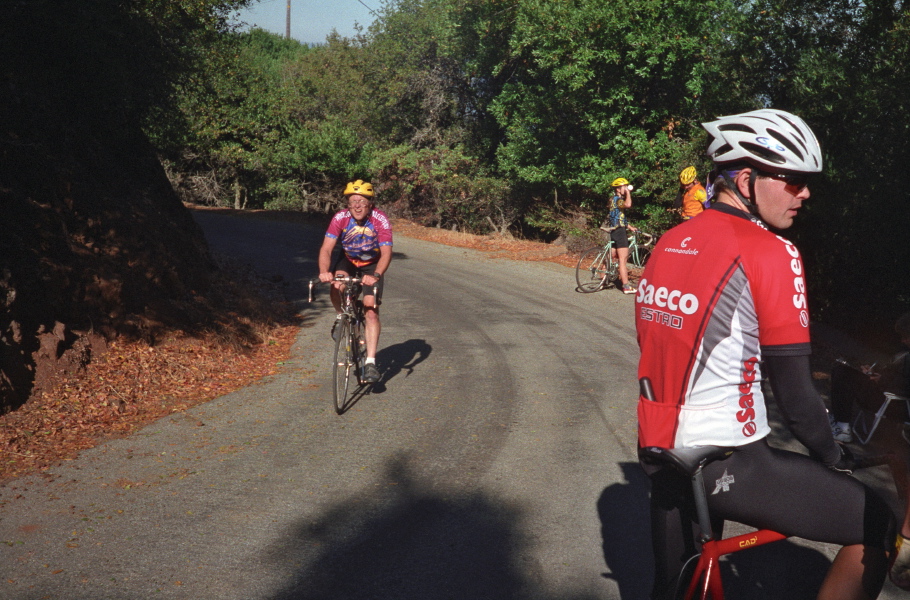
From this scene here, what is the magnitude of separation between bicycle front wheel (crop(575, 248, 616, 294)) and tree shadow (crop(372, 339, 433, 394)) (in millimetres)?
5757

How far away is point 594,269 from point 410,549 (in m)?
11.7

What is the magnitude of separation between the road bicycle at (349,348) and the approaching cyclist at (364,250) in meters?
0.08

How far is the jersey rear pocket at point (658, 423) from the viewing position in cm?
238

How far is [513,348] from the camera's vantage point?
10.1 metres

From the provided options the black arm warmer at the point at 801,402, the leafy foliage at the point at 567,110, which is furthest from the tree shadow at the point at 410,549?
the leafy foliage at the point at 567,110

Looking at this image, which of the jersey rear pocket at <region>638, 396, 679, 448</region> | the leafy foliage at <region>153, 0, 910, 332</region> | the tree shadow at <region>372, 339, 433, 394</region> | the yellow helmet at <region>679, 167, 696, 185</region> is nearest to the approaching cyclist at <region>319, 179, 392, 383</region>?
the tree shadow at <region>372, 339, 433, 394</region>

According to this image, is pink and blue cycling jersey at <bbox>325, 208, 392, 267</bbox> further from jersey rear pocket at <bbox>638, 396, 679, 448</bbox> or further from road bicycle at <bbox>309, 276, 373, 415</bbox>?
jersey rear pocket at <bbox>638, 396, 679, 448</bbox>

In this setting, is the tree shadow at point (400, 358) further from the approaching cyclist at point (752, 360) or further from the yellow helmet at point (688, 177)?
the approaching cyclist at point (752, 360)

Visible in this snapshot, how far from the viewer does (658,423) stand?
241 cm

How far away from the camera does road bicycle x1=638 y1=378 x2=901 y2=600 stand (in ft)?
7.57

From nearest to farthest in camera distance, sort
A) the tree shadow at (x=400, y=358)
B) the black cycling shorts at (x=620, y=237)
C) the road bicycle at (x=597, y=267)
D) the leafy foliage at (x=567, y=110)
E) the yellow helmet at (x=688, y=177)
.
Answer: the tree shadow at (x=400, y=358) < the leafy foliage at (x=567, y=110) < the yellow helmet at (x=688, y=177) < the black cycling shorts at (x=620, y=237) < the road bicycle at (x=597, y=267)

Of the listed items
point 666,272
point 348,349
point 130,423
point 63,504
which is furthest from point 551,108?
point 666,272

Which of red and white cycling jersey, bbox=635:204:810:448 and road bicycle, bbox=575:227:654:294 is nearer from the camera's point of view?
red and white cycling jersey, bbox=635:204:810:448

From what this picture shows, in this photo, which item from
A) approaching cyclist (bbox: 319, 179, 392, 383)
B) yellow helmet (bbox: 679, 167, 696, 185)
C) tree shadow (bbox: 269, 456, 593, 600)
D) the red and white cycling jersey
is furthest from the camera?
yellow helmet (bbox: 679, 167, 696, 185)
